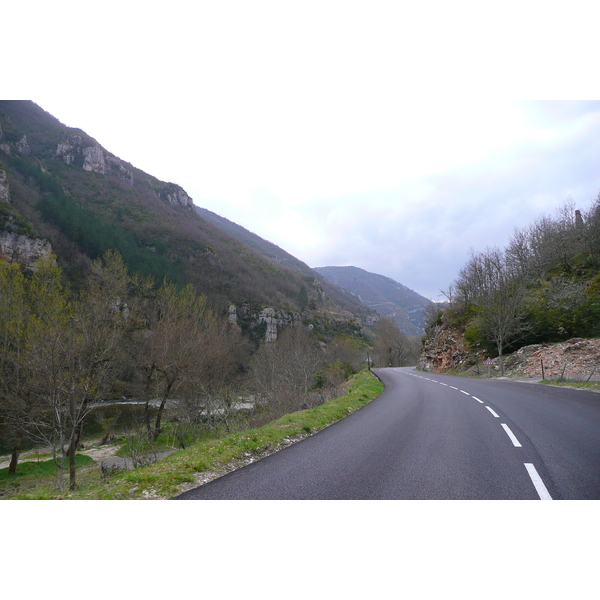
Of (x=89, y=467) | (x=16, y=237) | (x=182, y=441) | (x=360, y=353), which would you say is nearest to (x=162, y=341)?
(x=182, y=441)

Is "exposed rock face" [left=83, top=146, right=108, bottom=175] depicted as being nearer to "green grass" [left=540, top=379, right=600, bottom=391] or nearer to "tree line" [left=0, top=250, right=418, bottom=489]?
"tree line" [left=0, top=250, right=418, bottom=489]

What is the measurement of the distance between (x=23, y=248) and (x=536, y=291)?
73333mm

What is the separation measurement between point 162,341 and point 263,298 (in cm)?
7560

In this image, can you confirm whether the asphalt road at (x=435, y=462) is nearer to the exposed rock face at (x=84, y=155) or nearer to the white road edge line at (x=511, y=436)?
the white road edge line at (x=511, y=436)

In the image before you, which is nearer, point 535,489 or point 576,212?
point 535,489

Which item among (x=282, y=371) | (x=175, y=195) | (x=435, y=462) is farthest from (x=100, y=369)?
(x=175, y=195)

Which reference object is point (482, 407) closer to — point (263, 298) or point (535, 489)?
point (535, 489)

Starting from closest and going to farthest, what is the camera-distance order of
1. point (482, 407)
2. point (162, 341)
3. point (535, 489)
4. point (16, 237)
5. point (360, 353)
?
1. point (535, 489)
2. point (482, 407)
3. point (162, 341)
4. point (16, 237)
5. point (360, 353)

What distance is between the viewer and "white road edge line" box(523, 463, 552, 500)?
4.42m

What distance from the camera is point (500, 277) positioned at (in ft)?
147

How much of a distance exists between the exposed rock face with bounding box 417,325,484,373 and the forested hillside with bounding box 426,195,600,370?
0.84 meters

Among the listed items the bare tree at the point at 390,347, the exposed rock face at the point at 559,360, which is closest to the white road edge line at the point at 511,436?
the exposed rock face at the point at 559,360

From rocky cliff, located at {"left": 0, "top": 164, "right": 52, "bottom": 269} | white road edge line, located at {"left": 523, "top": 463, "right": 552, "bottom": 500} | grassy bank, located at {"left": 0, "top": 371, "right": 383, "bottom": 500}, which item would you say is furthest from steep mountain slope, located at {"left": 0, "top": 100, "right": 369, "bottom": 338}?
white road edge line, located at {"left": 523, "top": 463, "right": 552, "bottom": 500}

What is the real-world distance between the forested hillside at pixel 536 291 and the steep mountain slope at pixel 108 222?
55158mm
